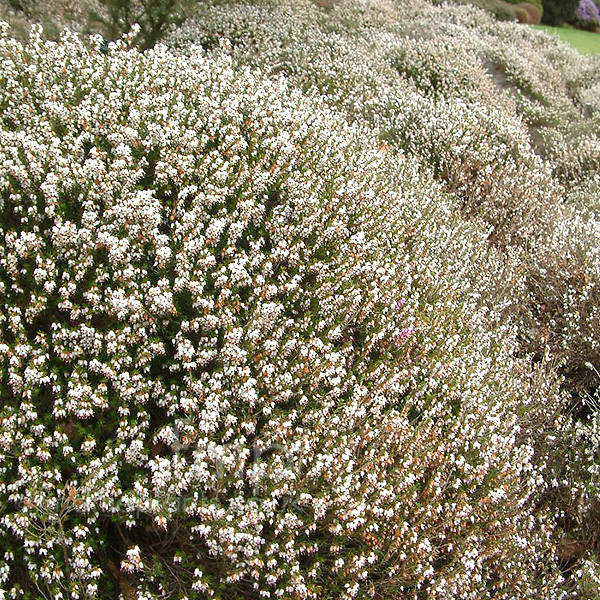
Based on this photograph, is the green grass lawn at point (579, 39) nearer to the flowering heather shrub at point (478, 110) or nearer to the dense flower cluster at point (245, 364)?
the flowering heather shrub at point (478, 110)

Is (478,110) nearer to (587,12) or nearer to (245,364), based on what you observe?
(245,364)

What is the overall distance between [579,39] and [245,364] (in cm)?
2075

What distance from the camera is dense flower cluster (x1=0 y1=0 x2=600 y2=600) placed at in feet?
8.24

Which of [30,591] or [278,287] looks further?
[278,287]

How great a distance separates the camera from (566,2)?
2227 centimetres

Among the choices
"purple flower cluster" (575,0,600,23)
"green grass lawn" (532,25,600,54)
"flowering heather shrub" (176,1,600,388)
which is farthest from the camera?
"purple flower cluster" (575,0,600,23)

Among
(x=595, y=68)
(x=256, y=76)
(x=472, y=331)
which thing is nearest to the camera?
(x=472, y=331)

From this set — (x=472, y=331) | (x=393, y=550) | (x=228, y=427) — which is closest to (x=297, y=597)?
(x=393, y=550)

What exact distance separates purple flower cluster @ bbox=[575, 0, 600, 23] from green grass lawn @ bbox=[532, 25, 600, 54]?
2.86ft

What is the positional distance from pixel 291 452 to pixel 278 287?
0.97 meters

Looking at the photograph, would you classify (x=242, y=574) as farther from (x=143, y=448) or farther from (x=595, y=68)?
(x=595, y=68)

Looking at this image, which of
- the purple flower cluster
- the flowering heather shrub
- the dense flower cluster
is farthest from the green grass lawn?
the dense flower cluster

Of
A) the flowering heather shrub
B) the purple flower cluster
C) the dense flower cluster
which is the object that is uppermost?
the purple flower cluster

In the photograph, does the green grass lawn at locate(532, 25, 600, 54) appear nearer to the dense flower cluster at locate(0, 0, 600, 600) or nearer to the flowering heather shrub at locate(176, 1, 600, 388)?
the flowering heather shrub at locate(176, 1, 600, 388)
